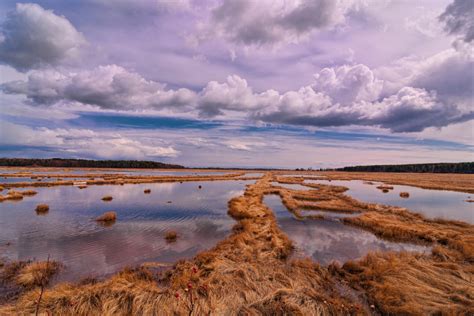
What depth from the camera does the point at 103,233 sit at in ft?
63.7

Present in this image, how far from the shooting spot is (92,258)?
14289 mm

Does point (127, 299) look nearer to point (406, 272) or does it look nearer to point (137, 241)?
point (137, 241)

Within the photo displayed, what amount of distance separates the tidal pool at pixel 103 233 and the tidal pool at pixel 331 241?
6178 mm

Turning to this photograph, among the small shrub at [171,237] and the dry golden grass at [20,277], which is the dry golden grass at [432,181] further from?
the dry golden grass at [20,277]

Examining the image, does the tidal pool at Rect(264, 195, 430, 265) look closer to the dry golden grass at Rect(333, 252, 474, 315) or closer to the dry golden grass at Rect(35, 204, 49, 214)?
the dry golden grass at Rect(333, 252, 474, 315)

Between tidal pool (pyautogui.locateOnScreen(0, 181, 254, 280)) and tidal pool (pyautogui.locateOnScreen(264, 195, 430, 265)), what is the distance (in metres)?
6.18

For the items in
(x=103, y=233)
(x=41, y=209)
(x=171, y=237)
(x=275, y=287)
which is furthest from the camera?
(x=41, y=209)

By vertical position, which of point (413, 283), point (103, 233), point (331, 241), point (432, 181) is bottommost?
point (331, 241)

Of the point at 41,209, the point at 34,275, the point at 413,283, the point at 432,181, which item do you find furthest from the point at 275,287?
the point at 432,181

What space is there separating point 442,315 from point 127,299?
38.6 feet

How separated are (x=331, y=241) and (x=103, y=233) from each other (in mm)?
18515

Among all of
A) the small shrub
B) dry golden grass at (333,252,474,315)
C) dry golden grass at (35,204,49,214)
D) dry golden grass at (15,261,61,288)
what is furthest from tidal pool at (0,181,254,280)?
dry golden grass at (333,252,474,315)

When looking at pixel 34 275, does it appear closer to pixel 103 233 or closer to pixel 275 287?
pixel 103 233

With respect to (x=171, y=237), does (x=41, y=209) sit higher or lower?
higher
